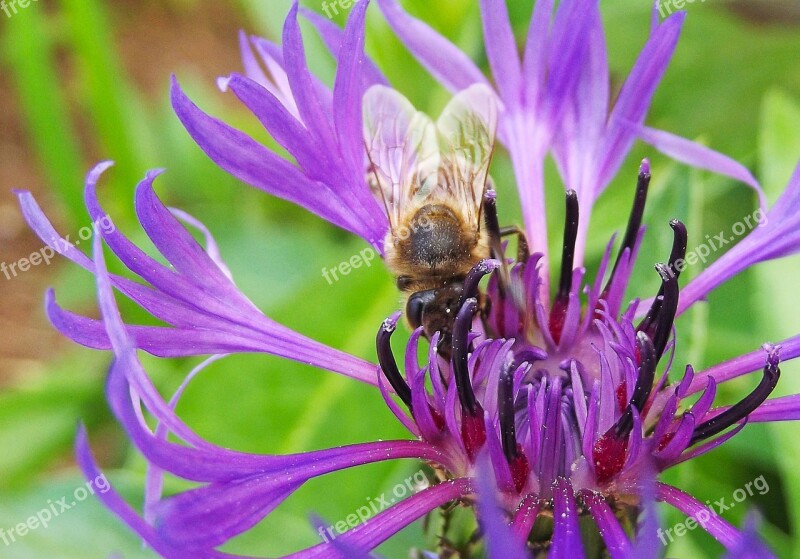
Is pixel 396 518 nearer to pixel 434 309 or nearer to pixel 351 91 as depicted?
pixel 434 309

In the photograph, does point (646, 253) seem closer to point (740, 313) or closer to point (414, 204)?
point (414, 204)

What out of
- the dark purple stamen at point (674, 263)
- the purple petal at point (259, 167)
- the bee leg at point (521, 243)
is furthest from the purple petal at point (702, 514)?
the purple petal at point (259, 167)

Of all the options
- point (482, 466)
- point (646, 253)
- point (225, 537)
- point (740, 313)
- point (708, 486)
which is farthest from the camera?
point (740, 313)

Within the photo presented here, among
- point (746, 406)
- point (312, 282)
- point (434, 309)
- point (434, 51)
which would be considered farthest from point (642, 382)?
point (312, 282)

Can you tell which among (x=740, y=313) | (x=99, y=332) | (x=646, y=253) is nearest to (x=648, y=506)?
(x=99, y=332)

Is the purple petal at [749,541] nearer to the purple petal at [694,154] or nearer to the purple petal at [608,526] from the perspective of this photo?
the purple petal at [608,526]

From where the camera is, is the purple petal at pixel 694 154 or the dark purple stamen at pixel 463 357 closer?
the dark purple stamen at pixel 463 357

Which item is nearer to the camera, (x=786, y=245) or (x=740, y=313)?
(x=786, y=245)
